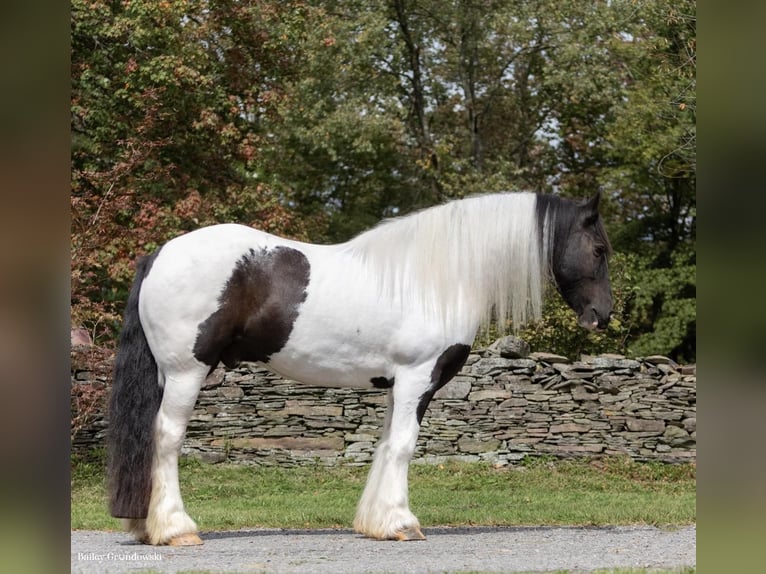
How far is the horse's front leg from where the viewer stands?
238 inches

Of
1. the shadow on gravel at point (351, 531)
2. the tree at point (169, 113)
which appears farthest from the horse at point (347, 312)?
the tree at point (169, 113)

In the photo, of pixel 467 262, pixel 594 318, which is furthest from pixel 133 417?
pixel 594 318

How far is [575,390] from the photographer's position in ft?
37.4

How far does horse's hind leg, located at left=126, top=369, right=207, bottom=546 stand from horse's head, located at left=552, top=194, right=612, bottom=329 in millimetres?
2609

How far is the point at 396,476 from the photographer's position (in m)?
6.07

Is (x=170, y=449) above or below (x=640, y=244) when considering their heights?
below

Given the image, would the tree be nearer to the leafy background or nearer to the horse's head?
the leafy background

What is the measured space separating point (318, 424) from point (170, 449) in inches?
205

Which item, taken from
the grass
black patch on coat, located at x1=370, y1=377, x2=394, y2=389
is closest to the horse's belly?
black patch on coat, located at x1=370, y1=377, x2=394, y2=389

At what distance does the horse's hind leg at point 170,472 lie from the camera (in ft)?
19.0
